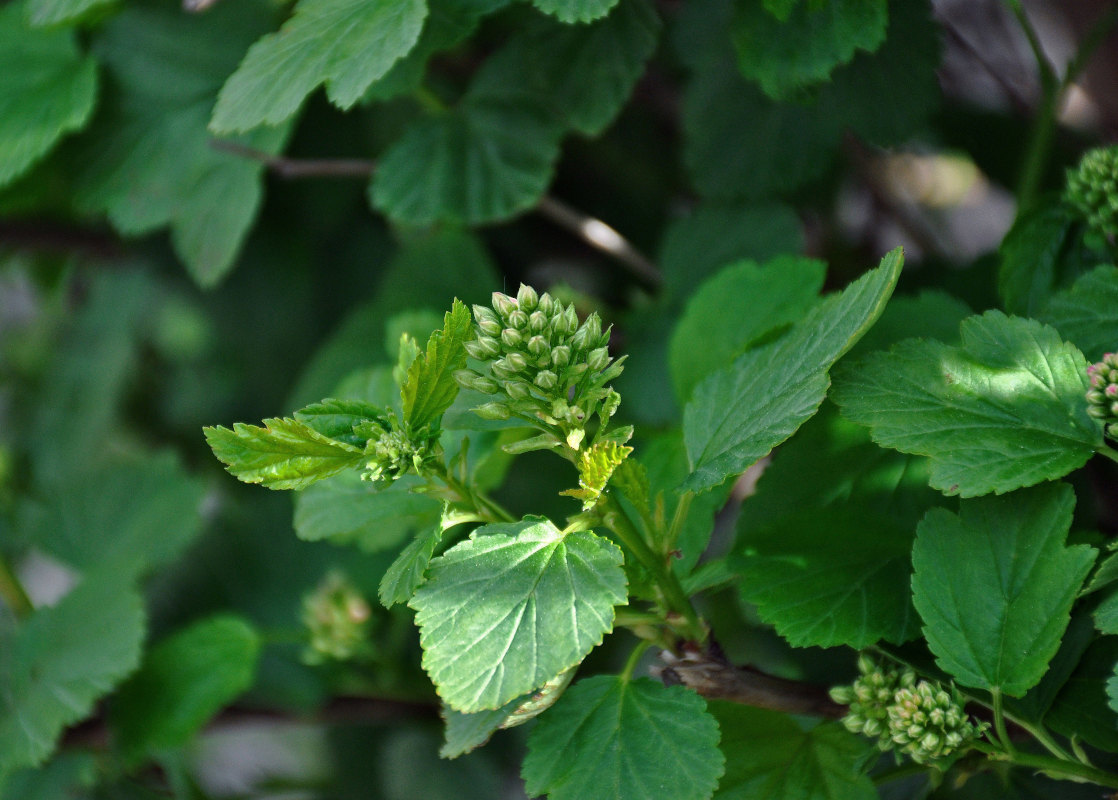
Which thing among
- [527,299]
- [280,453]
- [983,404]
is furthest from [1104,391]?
[280,453]

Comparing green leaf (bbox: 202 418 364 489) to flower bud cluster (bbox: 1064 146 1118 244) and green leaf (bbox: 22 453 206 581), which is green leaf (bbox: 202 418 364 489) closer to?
flower bud cluster (bbox: 1064 146 1118 244)

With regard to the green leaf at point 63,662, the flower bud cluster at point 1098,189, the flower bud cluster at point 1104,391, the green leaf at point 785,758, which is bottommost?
the green leaf at point 63,662

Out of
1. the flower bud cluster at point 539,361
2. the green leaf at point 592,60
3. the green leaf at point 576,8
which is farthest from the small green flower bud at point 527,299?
the green leaf at point 592,60

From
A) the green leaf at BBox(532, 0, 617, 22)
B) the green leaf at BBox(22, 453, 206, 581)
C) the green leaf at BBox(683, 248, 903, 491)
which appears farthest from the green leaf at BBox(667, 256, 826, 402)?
the green leaf at BBox(22, 453, 206, 581)

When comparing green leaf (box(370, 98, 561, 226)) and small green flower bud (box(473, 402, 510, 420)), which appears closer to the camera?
small green flower bud (box(473, 402, 510, 420))

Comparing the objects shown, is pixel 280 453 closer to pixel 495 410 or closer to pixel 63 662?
pixel 495 410

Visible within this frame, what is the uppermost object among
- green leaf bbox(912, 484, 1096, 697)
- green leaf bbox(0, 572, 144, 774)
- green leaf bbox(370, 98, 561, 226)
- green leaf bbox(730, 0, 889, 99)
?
green leaf bbox(730, 0, 889, 99)

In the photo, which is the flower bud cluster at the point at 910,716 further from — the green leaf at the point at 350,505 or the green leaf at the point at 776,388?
the green leaf at the point at 350,505
